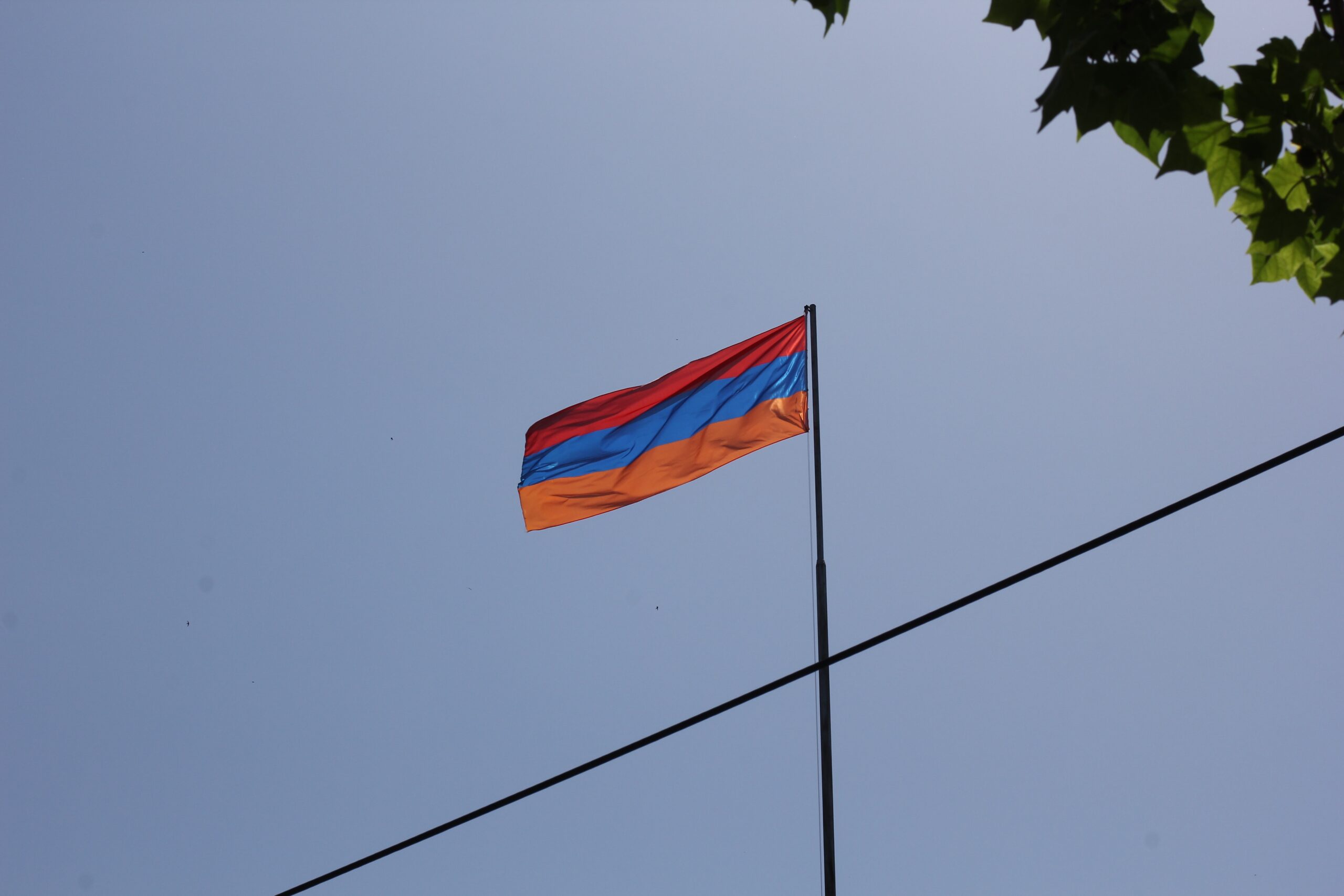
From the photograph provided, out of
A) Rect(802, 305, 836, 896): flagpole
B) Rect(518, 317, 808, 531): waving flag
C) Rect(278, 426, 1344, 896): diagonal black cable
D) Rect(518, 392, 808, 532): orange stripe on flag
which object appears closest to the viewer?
Rect(278, 426, 1344, 896): diagonal black cable

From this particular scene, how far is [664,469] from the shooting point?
11227 mm

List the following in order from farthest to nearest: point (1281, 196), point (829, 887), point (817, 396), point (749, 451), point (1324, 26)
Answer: point (749, 451) → point (817, 396) → point (829, 887) → point (1281, 196) → point (1324, 26)

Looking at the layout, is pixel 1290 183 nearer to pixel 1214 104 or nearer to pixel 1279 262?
pixel 1279 262

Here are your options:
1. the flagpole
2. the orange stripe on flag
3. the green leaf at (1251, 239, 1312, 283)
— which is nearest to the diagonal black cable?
the green leaf at (1251, 239, 1312, 283)

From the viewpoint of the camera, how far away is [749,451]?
11.0 metres

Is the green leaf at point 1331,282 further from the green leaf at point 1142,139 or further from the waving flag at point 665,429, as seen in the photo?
the waving flag at point 665,429

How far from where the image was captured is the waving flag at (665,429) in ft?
36.6

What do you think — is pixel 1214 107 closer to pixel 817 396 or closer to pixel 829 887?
pixel 829 887

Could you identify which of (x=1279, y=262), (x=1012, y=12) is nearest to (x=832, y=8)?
(x=1012, y=12)

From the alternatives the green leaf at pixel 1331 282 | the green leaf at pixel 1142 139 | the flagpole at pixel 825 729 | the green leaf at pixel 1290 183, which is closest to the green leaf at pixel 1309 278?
the green leaf at pixel 1331 282

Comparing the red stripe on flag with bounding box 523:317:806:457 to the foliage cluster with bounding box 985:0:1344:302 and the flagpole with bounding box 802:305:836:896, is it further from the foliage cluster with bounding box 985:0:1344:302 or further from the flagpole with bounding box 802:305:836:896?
the foliage cluster with bounding box 985:0:1344:302

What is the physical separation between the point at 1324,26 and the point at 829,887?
6377mm

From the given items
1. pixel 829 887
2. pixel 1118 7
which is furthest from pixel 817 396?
pixel 1118 7

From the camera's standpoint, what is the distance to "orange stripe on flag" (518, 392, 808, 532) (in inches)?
436
